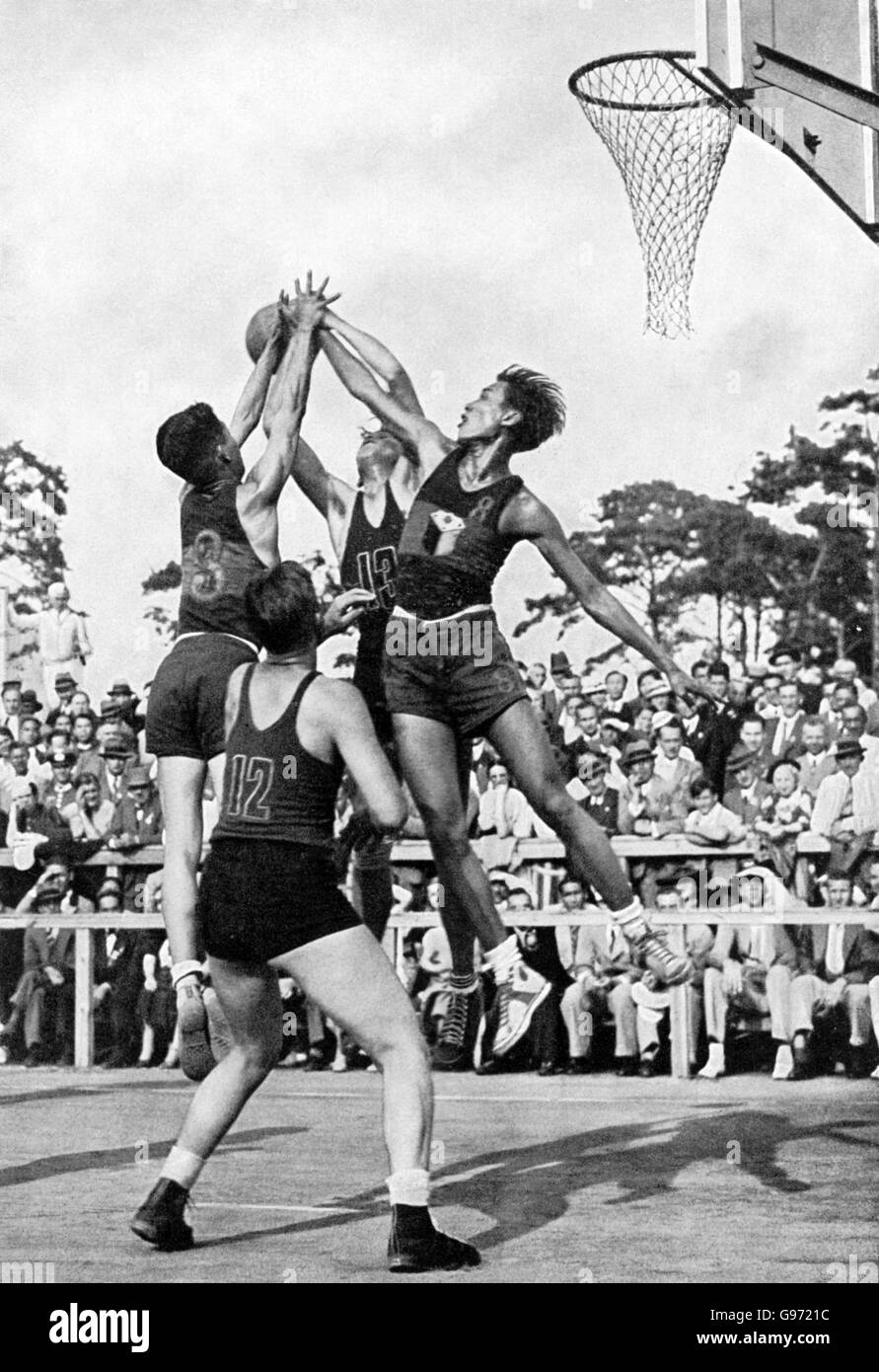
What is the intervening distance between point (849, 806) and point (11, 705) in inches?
137

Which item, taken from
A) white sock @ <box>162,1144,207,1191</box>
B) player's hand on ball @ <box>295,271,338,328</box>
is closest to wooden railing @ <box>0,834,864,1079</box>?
player's hand on ball @ <box>295,271,338,328</box>

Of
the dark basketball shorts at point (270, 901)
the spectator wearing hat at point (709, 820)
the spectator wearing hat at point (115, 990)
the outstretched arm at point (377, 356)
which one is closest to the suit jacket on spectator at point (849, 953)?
the spectator wearing hat at point (709, 820)

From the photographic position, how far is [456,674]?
6.01m

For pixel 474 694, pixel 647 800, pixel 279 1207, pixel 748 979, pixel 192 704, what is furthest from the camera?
pixel 647 800

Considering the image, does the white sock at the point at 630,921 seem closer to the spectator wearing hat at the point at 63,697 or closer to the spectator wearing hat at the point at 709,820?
the spectator wearing hat at the point at 709,820

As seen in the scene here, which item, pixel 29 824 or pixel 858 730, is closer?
pixel 858 730

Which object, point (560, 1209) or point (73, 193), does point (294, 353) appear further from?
point (560, 1209)

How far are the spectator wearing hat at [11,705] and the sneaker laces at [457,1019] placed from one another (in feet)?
9.30

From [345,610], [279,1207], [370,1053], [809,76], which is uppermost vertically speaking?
[809,76]

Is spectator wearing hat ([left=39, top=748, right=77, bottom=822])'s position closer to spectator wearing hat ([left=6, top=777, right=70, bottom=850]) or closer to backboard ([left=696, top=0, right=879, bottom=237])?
spectator wearing hat ([left=6, top=777, right=70, bottom=850])

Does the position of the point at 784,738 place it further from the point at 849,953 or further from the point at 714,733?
the point at 849,953

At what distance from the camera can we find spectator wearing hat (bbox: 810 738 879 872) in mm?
7570

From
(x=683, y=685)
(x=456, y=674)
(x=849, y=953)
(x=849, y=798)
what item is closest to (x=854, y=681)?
(x=849, y=798)
